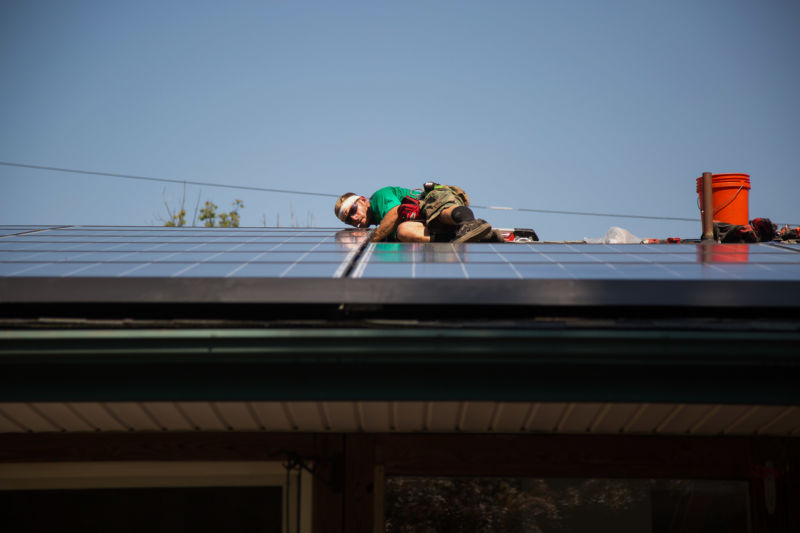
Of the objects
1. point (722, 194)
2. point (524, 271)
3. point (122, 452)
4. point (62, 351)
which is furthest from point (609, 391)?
point (722, 194)

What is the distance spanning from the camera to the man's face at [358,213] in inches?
338

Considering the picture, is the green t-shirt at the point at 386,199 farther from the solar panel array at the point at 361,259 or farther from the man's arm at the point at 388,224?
the solar panel array at the point at 361,259

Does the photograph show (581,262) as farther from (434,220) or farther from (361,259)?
(434,220)

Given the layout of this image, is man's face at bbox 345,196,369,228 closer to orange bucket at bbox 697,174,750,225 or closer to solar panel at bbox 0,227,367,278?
solar panel at bbox 0,227,367,278

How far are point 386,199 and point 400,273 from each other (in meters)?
4.28

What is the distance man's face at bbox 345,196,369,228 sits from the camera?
28.1 feet

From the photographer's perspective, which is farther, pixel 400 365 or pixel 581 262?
pixel 581 262

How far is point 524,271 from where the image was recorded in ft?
12.6

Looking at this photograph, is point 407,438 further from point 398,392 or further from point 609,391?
point 609,391


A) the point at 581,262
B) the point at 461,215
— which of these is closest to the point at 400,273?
the point at 581,262

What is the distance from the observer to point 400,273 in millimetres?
3621

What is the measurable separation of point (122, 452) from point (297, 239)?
2421 millimetres

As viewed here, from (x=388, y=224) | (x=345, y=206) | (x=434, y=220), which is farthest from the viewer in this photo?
(x=345, y=206)

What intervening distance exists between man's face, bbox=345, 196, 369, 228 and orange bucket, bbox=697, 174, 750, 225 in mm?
4464
